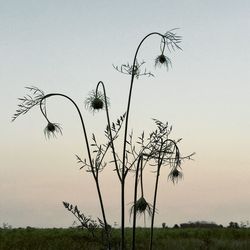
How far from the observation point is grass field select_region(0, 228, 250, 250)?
1991 centimetres

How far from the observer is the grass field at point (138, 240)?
65.3 ft

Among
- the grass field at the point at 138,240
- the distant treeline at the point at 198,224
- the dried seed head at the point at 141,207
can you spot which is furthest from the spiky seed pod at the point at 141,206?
the distant treeline at the point at 198,224

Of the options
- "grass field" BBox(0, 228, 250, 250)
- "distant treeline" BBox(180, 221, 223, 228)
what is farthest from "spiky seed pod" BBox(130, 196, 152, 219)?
"distant treeline" BBox(180, 221, 223, 228)

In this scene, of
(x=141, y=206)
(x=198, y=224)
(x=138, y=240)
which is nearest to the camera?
(x=141, y=206)

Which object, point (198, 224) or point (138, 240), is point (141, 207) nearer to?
point (138, 240)

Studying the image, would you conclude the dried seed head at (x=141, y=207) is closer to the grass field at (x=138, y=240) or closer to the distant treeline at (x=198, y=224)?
the grass field at (x=138, y=240)

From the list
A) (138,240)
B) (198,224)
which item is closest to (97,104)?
(138,240)

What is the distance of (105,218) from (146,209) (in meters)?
0.48

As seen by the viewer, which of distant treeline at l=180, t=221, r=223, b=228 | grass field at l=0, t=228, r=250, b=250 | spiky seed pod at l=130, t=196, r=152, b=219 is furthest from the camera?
distant treeline at l=180, t=221, r=223, b=228

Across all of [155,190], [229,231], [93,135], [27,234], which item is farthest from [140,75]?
[229,231]

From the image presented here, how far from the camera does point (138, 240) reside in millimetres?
22141

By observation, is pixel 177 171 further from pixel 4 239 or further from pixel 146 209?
pixel 4 239

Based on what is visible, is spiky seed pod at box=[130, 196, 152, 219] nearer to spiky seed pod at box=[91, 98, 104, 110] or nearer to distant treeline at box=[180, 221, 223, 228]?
spiky seed pod at box=[91, 98, 104, 110]

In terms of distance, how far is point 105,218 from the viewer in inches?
281
